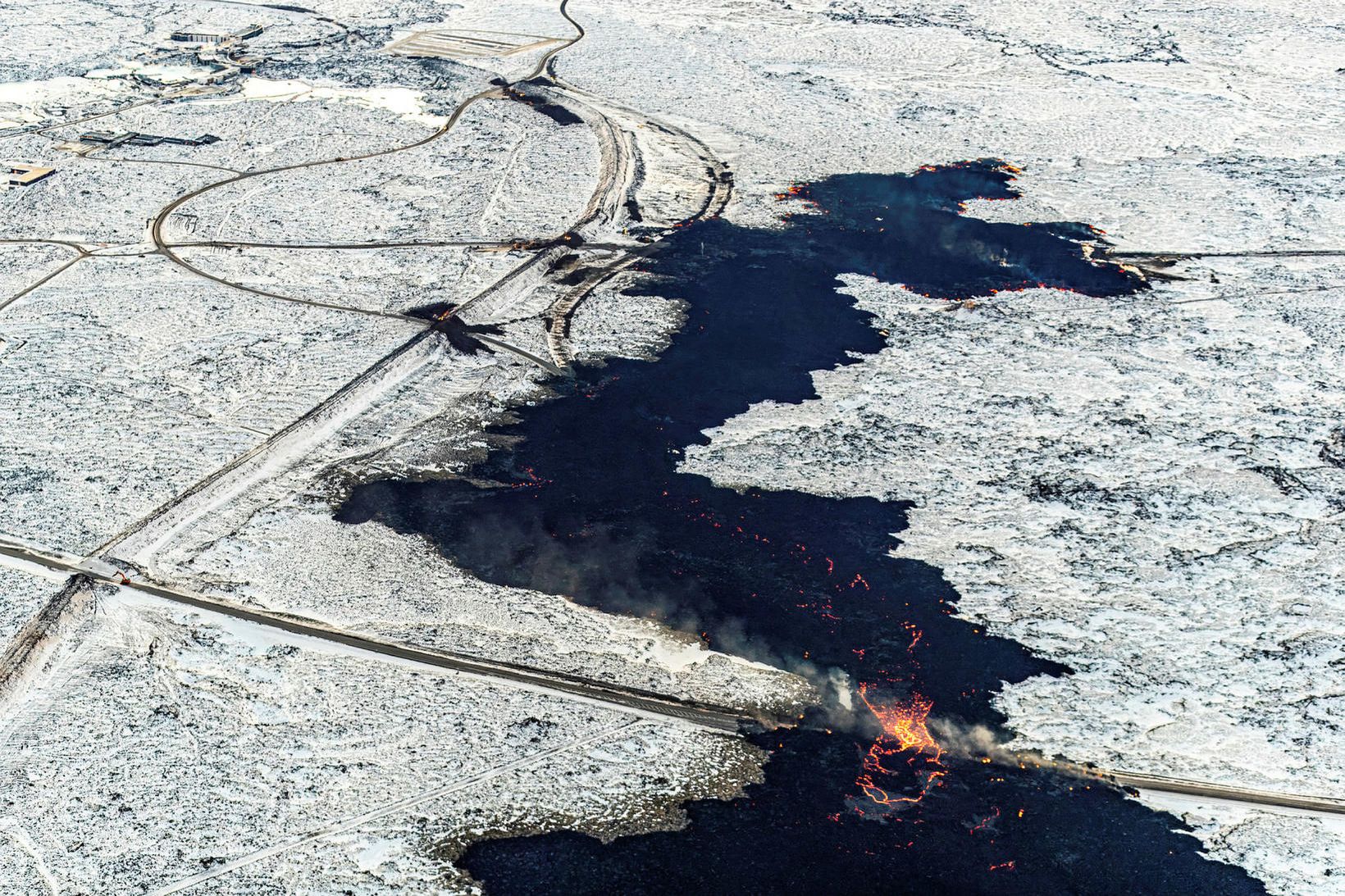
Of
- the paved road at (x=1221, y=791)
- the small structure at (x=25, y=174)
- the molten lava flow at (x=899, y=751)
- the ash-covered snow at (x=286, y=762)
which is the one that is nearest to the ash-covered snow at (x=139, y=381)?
the ash-covered snow at (x=286, y=762)

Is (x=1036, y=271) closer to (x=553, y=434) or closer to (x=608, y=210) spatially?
(x=608, y=210)

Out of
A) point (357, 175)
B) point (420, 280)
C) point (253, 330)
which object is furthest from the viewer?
point (357, 175)

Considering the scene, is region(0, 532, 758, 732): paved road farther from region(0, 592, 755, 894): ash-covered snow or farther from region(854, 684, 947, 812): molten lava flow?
region(854, 684, 947, 812): molten lava flow

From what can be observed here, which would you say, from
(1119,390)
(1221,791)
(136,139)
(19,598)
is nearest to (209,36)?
(136,139)

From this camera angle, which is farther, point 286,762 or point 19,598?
point 19,598

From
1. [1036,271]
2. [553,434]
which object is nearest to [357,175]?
[553,434]

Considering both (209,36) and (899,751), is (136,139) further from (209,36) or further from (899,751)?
(899,751)

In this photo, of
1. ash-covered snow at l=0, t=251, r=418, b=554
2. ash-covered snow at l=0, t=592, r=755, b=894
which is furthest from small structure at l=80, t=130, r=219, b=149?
ash-covered snow at l=0, t=592, r=755, b=894
